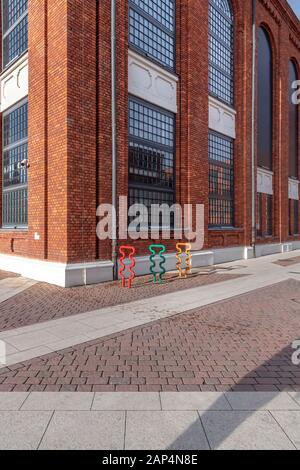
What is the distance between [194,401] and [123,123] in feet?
33.0

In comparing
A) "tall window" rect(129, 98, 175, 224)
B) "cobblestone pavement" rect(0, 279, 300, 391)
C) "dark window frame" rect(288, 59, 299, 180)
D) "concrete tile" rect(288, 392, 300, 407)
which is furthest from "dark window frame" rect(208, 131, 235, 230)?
"concrete tile" rect(288, 392, 300, 407)

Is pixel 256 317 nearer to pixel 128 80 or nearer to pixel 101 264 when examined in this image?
pixel 101 264

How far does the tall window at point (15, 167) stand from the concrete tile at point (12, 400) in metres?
9.86

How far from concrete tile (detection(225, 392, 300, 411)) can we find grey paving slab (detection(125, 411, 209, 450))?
52 cm

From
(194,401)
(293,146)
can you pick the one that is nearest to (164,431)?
(194,401)

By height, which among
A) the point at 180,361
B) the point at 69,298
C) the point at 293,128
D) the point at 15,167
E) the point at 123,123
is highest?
the point at 293,128

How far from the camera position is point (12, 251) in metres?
13.0

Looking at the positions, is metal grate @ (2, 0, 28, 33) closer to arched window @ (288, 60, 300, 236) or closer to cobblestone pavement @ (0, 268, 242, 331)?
cobblestone pavement @ (0, 268, 242, 331)

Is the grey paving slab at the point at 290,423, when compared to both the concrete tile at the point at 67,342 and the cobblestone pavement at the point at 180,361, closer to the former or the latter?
the cobblestone pavement at the point at 180,361

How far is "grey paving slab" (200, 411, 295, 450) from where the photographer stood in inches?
105

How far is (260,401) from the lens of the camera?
3410mm

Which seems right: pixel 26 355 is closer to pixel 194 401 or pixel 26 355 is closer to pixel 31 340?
pixel 31 340

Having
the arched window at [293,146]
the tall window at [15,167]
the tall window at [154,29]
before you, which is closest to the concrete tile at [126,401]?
the tall window at [15,167]

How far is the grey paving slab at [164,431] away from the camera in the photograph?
2658 mm
